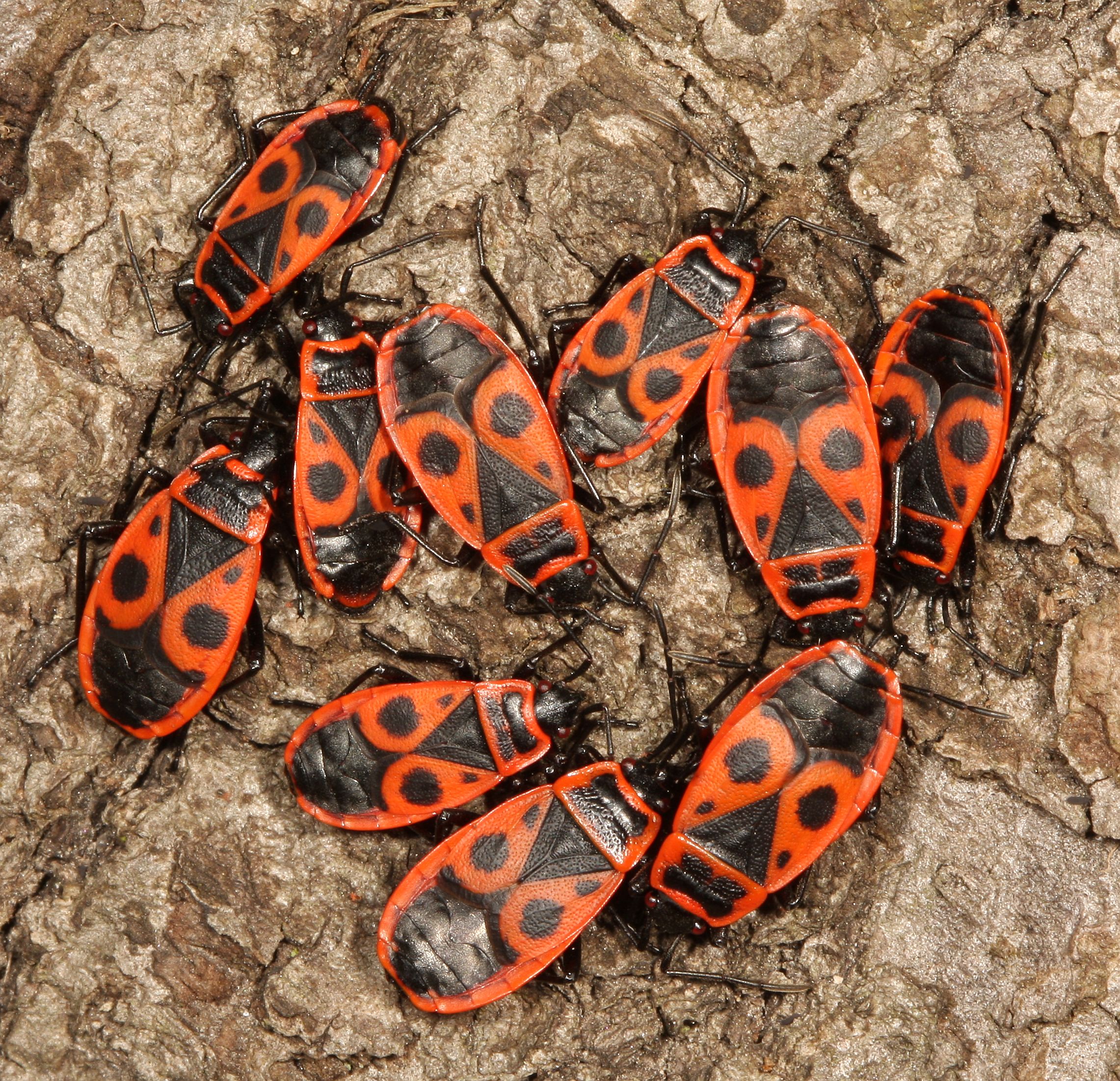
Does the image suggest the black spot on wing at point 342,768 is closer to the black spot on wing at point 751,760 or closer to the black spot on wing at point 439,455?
the black spot on wing at point 439,455

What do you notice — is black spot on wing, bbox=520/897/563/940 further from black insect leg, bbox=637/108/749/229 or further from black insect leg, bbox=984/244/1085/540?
black insect leg, bbox=637/108/749/229

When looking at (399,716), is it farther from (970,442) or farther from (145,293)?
(970,442)

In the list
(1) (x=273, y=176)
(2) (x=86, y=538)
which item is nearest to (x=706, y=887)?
(2) (x=86, y=538)

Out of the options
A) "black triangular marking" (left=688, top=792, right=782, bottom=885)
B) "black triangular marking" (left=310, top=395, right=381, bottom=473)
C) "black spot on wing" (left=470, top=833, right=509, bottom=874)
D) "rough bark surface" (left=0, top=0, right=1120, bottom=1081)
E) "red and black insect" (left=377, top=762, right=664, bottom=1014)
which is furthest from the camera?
"black triangular marking" (left=310, top=395, right=381, bottom=473)

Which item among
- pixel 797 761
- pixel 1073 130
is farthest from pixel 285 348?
pixel 1073 130

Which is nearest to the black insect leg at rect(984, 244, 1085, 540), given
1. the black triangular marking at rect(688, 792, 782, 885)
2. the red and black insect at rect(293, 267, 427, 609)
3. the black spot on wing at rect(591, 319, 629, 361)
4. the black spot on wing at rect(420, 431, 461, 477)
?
the black triangular marking at rect(688, 792, 782, 885)

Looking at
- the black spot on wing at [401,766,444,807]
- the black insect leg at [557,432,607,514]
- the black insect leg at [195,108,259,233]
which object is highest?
the black insect leg at [195,108,259,233]
